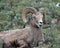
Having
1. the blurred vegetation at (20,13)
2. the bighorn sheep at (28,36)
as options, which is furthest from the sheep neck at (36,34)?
the blurred vegetation at (20,13)

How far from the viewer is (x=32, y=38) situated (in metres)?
16.2

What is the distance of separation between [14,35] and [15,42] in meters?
0.32

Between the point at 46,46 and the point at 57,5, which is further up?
the point at 57,5

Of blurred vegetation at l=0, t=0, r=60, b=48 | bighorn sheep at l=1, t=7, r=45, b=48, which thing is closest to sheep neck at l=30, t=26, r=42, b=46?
bighorn sheep at l=1, t=7, r=45, b=48

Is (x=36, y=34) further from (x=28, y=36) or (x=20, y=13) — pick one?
(x=20, y=13)

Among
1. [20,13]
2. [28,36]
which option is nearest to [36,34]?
[28,36]

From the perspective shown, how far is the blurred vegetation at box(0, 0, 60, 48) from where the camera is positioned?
18.4 meters

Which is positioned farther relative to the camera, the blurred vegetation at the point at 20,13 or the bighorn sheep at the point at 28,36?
the blurred vegetation at the point at 20,13

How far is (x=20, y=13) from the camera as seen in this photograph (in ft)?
71.3

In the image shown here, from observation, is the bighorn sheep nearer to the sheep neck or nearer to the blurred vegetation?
the sheep neck

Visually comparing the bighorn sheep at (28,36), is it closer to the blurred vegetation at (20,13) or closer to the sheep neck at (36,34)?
the sheep neck at (36,34)

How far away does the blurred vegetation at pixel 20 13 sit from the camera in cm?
1838

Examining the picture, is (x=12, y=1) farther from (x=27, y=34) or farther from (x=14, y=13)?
(x=27, y=34)

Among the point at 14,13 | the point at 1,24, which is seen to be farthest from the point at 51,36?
the point at 14,13
